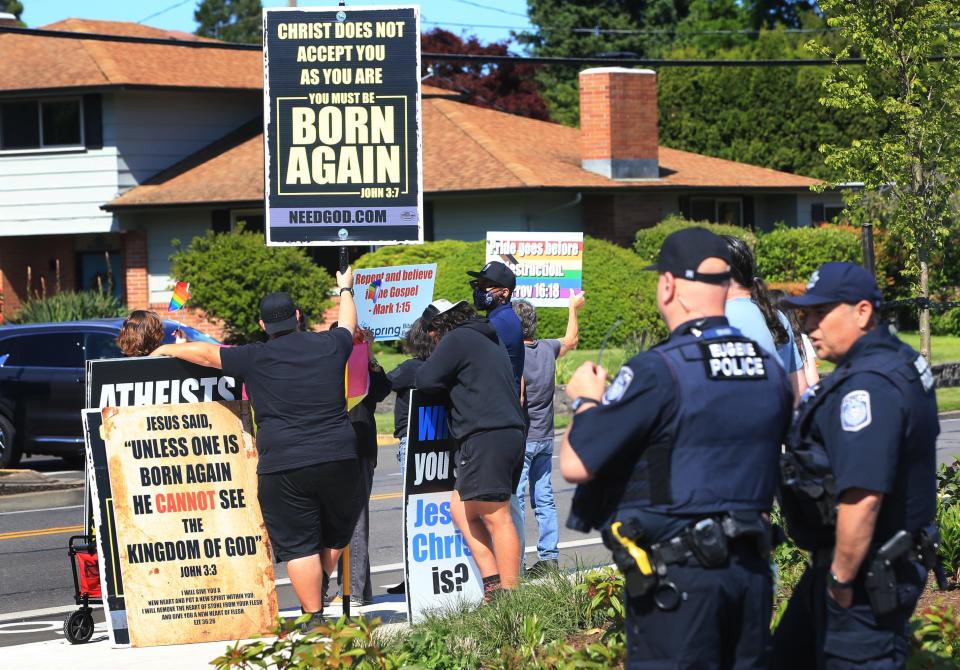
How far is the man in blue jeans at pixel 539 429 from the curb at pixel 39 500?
6.50 meters

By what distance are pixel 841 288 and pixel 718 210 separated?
98.5ft

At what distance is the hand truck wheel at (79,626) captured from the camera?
7828 millimetres

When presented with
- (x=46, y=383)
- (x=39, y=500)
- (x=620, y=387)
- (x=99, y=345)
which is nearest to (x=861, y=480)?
(x=620, y=387)

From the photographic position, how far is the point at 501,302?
8.39m

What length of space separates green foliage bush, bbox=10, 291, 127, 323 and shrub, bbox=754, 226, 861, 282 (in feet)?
44.5

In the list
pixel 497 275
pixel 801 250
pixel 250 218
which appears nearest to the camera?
pixel 497 275

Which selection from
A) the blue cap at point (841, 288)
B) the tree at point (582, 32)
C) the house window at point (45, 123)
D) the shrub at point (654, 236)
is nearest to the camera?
the blue cap at point (841, 288)

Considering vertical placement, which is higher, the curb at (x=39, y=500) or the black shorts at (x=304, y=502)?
the black shorts at (x=304, y=502)

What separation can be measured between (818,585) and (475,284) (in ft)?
14.0

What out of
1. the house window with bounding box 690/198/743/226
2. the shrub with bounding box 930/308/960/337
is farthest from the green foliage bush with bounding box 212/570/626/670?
the house window with bounding box 690/198/743/226

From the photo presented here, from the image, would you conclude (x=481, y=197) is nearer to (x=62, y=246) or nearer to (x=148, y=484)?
(x=62, y=246)

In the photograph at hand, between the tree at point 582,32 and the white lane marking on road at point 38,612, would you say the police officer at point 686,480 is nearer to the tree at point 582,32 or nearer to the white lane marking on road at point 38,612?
the white lane marking on road at point 38,612

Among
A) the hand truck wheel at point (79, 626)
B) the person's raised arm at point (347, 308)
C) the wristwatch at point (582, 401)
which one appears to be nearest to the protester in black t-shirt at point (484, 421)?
the person's raised arm at point (347, 308)

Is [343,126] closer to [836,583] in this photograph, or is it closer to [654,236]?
[836,583]
